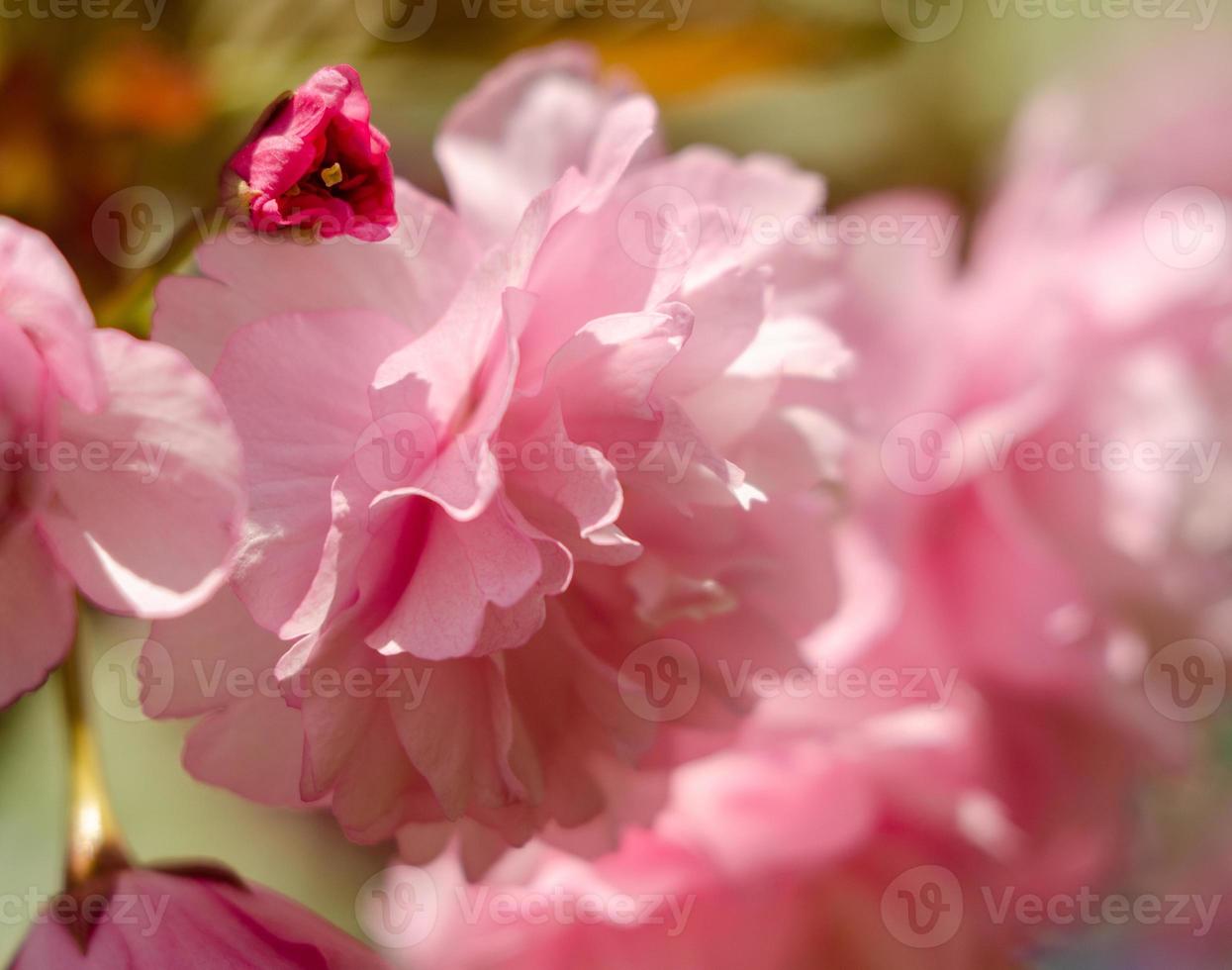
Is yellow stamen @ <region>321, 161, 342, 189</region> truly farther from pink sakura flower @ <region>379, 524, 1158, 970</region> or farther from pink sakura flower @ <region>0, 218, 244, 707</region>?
pink sakura flower @ <region>379, 524, 1158, 970</region>

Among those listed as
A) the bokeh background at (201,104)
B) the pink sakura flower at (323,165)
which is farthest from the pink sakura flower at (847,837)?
the pink sakura flower at (323,165)

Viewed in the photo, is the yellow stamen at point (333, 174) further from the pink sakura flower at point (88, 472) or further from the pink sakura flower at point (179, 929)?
the pink sakura flower at point (179, 929)

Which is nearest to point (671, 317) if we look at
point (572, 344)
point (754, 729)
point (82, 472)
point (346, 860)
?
point (572, 344)

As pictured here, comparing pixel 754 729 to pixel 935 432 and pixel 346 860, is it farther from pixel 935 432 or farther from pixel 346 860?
pixel 346 860

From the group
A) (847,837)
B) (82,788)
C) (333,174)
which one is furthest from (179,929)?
(847,837)

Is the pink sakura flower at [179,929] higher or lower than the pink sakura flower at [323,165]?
lower
